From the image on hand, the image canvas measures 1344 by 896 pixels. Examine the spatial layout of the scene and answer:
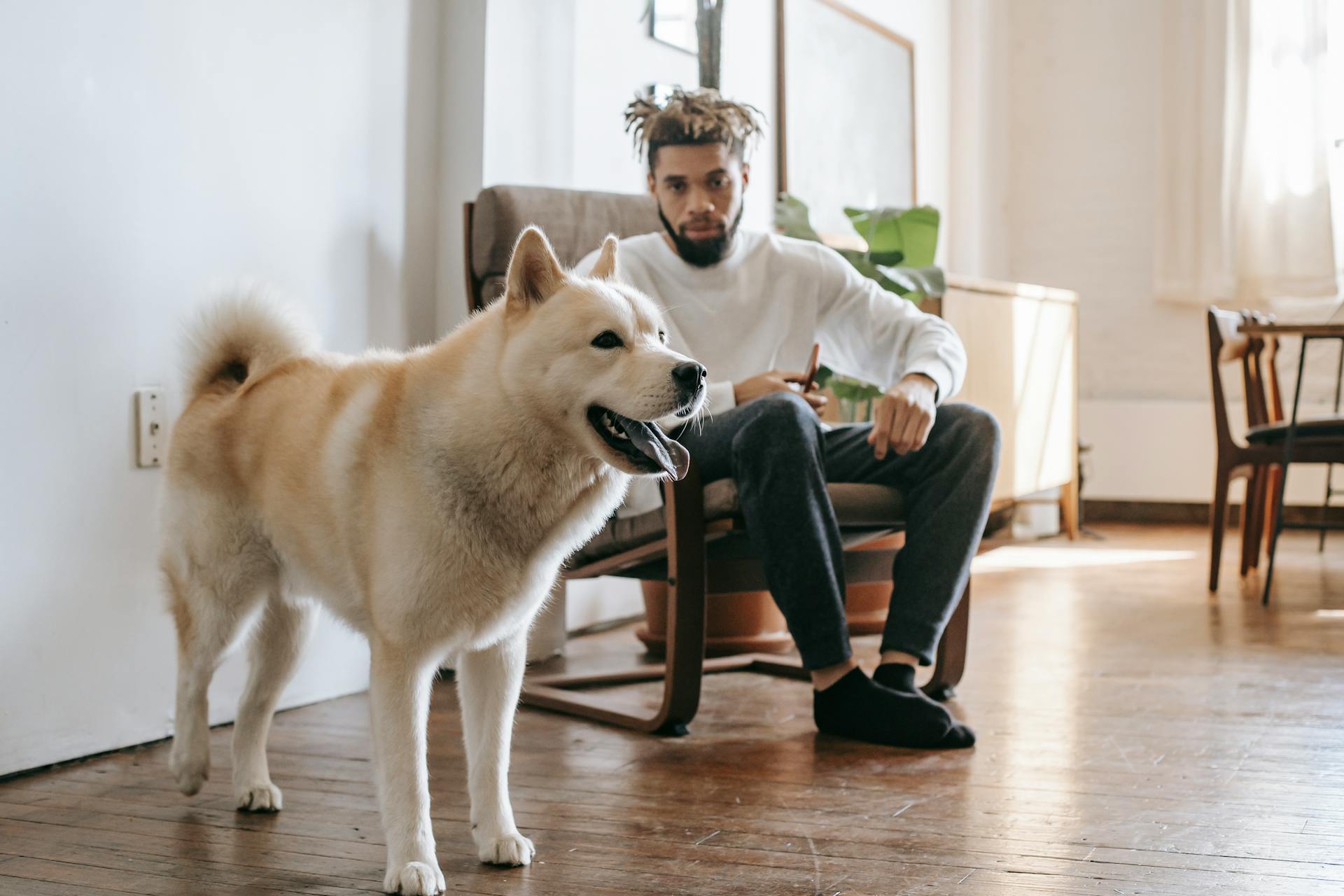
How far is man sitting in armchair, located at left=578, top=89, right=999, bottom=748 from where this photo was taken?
6.55 ft

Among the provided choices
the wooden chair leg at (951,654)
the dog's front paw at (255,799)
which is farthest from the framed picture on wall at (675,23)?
the dog's front paw at (255,799)

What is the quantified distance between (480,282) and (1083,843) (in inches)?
59.2

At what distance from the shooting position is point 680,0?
349 centimetres

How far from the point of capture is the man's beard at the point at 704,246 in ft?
7.50

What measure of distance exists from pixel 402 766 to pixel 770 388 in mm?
969

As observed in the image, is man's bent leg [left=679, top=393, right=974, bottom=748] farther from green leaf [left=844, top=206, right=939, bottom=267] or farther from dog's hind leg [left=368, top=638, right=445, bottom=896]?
green leaf [left=844, top=206, right=939, bottom=267]

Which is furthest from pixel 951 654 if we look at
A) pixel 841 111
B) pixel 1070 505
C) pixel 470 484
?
pixel 1070 505

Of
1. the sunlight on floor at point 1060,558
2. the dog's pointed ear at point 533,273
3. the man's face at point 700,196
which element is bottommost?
the sunlight on floor at point 1060,558

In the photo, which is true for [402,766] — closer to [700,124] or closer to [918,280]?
[700,124]

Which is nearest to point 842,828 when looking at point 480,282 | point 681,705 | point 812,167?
point 681,705

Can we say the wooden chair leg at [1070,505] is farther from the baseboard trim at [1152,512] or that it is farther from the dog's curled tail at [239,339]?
the dog's curled tail at [239,339]

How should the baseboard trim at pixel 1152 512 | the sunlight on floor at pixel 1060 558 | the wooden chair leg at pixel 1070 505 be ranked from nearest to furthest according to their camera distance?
the sunlight on floor at pixel 1060 558, the wooden chair leg at pixel 1070 505, the baseboard trim at pixel 1152 512

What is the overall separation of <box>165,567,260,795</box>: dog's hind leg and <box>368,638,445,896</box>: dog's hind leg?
14.0 inches

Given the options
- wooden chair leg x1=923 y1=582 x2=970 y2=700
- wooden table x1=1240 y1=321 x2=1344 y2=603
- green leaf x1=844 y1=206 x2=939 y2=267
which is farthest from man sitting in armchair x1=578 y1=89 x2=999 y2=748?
wooden table x1=1240 y1=321 x2=1344 y2=603
